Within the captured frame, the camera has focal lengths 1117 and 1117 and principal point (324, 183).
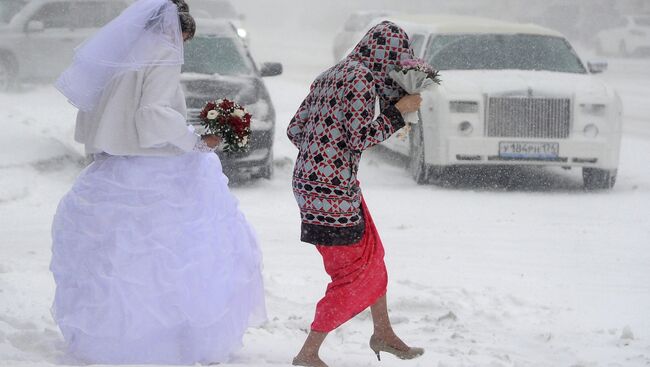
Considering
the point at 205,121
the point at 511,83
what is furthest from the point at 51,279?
the point at 511,83

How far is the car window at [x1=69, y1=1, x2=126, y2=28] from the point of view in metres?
21.0

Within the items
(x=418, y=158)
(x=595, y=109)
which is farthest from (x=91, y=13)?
(x=595, y=109)

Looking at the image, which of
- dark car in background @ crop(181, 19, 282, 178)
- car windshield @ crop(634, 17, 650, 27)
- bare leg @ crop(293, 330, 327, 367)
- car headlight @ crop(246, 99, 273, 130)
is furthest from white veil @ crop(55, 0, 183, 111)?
car windshield @ crop(634, 17, 650, 27)

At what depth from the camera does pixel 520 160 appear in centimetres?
1113

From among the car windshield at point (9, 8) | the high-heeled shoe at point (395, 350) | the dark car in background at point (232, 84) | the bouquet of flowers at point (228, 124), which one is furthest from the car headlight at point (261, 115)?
the car windshield at point (9, 8)

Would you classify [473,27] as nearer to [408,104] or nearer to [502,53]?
[502,53]

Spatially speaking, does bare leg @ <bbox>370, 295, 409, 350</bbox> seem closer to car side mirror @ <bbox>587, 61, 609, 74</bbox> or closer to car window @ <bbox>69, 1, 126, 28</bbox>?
car side mirror @ <bbox>587, 61, 609, 74</bbox>

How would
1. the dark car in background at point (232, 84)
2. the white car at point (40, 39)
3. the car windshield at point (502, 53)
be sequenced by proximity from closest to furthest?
the dark car in background at point (232, 84), the car windshield at point (502, 53), the white car at point (40, 39)

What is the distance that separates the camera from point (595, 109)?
1127cm

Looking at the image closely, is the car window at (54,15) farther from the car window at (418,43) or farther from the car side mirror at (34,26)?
the car window at (418,43)

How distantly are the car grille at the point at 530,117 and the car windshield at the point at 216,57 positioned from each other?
2791 mm

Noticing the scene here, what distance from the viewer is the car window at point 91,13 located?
20969 mm

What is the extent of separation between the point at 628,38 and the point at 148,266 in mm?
35720

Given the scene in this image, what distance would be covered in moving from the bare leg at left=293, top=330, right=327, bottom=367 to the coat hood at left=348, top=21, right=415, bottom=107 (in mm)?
1161
